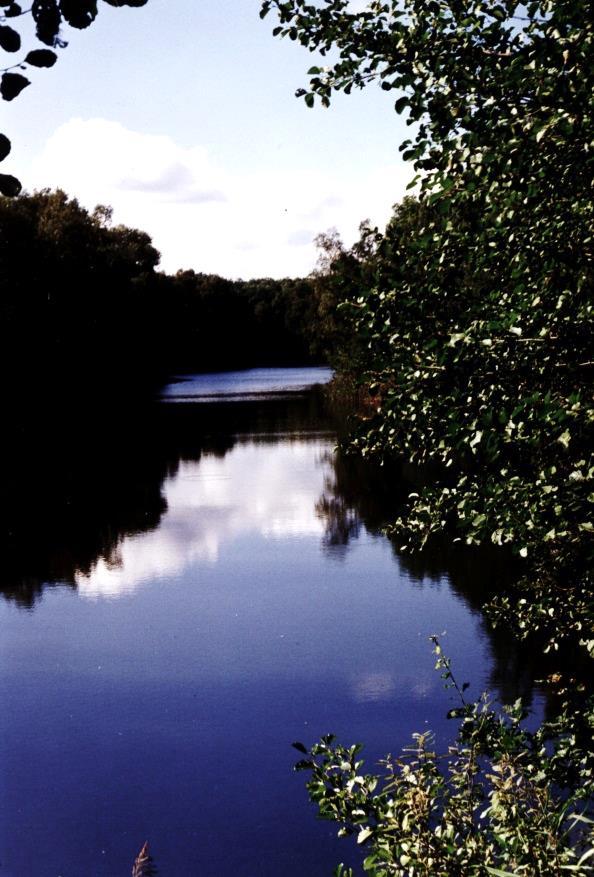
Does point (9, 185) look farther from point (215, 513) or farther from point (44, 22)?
point (215, 513)

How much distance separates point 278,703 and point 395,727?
167 cm

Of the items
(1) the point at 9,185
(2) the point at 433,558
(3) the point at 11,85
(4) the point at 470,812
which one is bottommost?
(2) the point at 433,558

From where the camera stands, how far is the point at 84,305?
69.6 meters

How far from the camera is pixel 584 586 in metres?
6.76

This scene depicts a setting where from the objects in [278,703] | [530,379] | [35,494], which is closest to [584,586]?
[530,379]

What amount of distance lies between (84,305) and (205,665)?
5972 cm

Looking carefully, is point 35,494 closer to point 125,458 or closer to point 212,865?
point 125,458

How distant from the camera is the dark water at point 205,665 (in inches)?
357

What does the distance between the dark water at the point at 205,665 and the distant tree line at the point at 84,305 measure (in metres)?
32.0

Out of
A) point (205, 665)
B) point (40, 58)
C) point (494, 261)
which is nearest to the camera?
point (40, 58)

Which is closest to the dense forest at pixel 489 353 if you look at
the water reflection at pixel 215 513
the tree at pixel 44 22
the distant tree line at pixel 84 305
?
the tree at pixel 44 22

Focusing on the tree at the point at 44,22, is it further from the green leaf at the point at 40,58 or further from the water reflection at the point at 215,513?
the water reflection at the point at 215,513

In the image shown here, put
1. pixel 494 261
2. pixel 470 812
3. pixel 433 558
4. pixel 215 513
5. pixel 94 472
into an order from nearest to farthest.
→ pixel 470 812
pixel 494 261
pixel 433 558
pixel 215 513
pixel 94 472

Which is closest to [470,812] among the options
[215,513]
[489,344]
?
[489,344]
